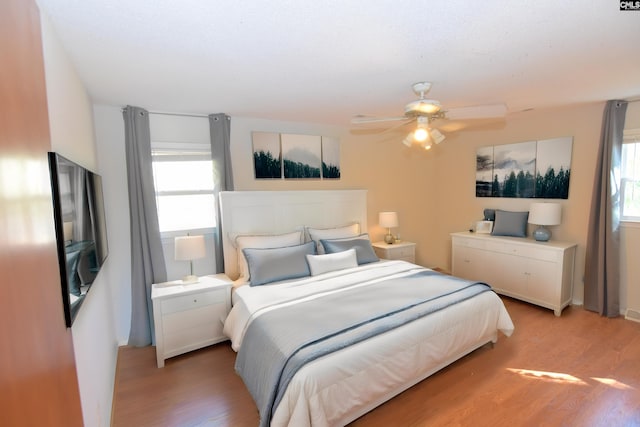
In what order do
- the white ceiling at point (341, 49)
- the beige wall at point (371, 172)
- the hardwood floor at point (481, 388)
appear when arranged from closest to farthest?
the white ceiling at point (341, 49), the hardwood floor at point (481, 388), the beige wall at point (371, 172)

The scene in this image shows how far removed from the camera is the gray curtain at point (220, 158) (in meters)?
3.24

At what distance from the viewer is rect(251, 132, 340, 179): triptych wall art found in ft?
11.8

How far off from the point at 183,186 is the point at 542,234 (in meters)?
4.21

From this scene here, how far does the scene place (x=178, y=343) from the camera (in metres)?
2.73

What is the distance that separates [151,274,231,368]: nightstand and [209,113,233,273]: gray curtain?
0.55m

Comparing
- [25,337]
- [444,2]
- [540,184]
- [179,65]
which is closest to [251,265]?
[179,65]

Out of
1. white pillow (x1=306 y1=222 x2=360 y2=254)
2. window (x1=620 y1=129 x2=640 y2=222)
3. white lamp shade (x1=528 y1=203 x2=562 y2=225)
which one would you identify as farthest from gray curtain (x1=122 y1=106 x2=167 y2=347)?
window (x1=620 y1=129 x2=640 y2=222)

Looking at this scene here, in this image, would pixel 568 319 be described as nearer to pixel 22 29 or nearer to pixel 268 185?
pixel 268 185

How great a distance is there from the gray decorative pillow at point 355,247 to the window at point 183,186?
1.31 metres

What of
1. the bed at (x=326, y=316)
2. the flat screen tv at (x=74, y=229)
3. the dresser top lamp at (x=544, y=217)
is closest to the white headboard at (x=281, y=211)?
the bed at (x=326, y=316)

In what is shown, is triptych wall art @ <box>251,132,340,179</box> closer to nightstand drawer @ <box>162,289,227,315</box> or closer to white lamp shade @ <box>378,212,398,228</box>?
white lamp shade @ <box>378,212,398,228</box>

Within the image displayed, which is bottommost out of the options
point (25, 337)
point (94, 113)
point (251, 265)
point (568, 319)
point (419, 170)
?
point (568, 319)

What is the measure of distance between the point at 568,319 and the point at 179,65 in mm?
4403

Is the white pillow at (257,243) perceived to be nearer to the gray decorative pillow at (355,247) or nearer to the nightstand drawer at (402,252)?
the gray decorative pillow at (355,247)
